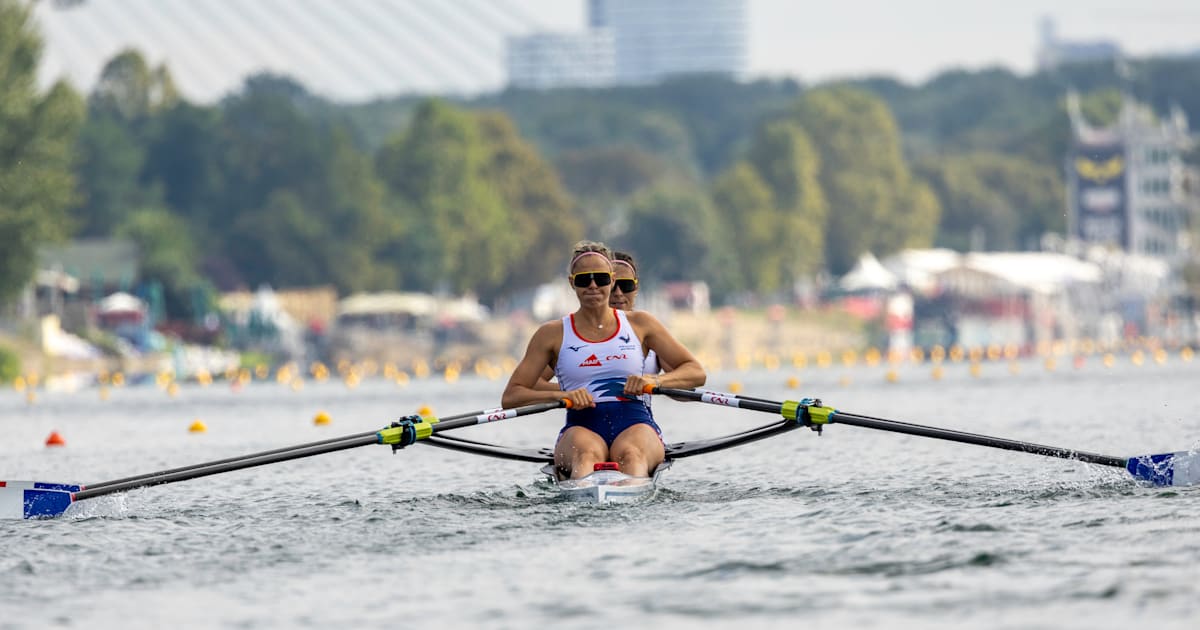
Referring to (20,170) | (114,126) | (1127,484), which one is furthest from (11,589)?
(114,126)

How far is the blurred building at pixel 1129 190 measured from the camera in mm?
178500

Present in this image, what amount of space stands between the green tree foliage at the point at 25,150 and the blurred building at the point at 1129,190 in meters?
119

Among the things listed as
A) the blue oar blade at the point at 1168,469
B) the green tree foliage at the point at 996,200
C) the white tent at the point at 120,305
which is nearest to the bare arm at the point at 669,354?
the blue oar blade at the point at 1168,469

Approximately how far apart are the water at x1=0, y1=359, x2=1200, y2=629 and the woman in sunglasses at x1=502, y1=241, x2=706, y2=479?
0.58 meters

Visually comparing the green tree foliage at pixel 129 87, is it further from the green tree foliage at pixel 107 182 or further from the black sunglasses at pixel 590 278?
the black sunglasses at pixel 590 278

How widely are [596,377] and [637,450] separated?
0.78 m

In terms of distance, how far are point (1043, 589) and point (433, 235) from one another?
104 metres

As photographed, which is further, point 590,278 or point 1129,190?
point 1129,190

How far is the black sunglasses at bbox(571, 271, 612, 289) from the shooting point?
17.9 metres

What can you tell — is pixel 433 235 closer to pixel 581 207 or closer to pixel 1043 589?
pixel 581 207

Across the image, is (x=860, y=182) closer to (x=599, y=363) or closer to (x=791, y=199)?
(x=791, y=199)

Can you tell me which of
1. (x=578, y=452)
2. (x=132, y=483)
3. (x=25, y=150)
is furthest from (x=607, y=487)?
(x=25, y=150)

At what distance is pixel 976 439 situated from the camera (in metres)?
18.3

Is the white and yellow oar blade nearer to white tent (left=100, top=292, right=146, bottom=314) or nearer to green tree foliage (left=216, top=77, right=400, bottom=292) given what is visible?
white tent (left=100, top=292, right=146, bottom=314)
